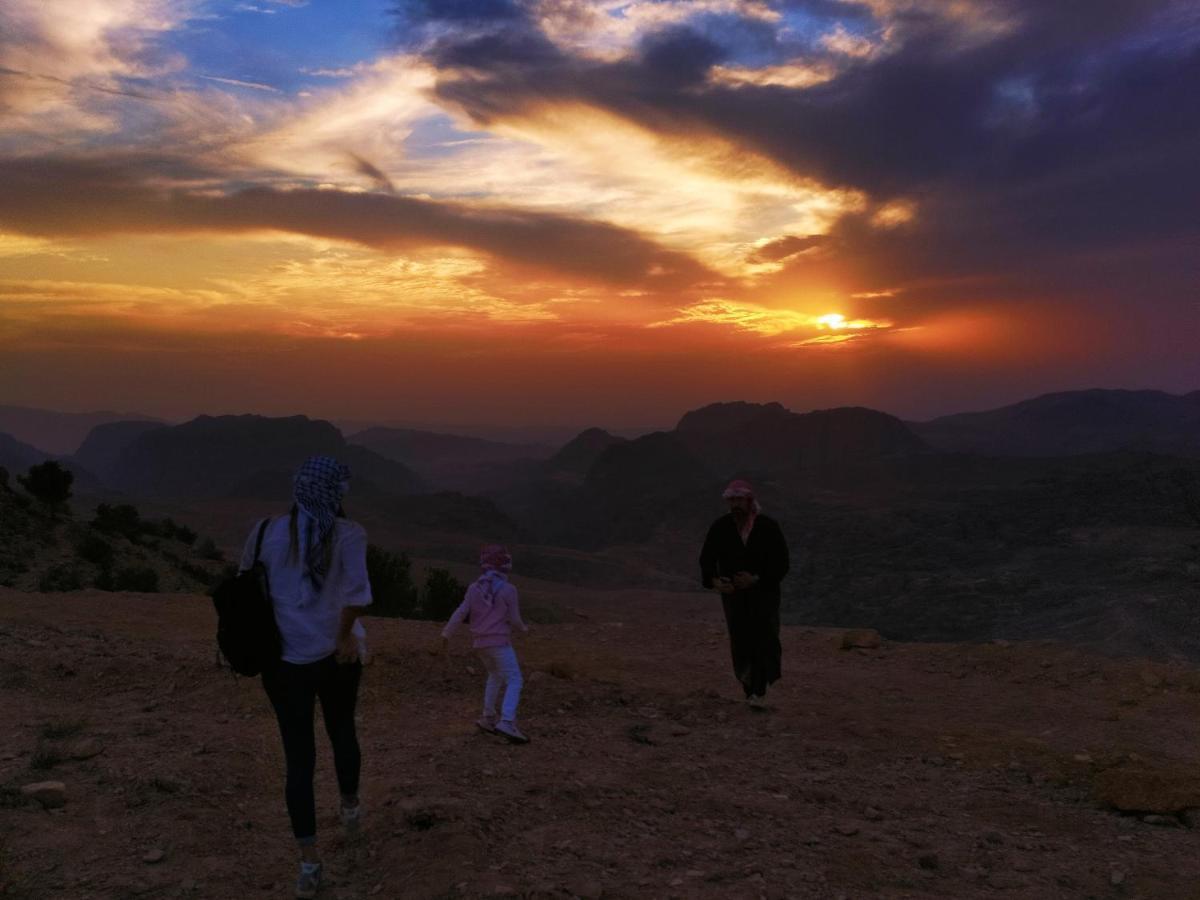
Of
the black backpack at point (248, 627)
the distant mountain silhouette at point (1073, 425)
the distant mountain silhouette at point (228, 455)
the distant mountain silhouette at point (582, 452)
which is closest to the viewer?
the black backpack at point (248, 627)

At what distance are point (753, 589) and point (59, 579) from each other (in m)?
16.7

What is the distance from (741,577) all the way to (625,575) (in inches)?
1620

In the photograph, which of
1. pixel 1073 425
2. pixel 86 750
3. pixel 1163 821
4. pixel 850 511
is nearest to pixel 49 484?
pixel 86 750

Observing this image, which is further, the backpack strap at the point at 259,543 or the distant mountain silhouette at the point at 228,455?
the distant mountain silhouette at the point at 228,455

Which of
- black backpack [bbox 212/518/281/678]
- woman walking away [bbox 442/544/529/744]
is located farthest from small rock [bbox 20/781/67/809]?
woman walking away [bbox 442/544/529/744]

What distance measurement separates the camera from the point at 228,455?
452 feet

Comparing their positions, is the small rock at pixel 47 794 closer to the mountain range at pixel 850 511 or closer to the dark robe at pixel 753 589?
the dark robe at pixel 753 589

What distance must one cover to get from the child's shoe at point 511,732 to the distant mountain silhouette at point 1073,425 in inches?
5373

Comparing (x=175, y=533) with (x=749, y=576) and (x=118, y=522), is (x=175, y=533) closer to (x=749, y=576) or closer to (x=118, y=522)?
(x=118, y=522)

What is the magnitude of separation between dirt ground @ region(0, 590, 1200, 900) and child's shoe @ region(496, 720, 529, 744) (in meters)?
0.10

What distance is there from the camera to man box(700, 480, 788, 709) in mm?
8023

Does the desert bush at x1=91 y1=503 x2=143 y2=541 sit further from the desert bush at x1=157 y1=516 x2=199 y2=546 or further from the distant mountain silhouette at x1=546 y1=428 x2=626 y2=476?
the distant mountain silhouette at x1=546 y1=428 x2=626 y2=476

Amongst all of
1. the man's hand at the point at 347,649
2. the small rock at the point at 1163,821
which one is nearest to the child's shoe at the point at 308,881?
the man's hand at the point at 347,649

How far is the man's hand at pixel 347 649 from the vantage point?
4.20 meters
